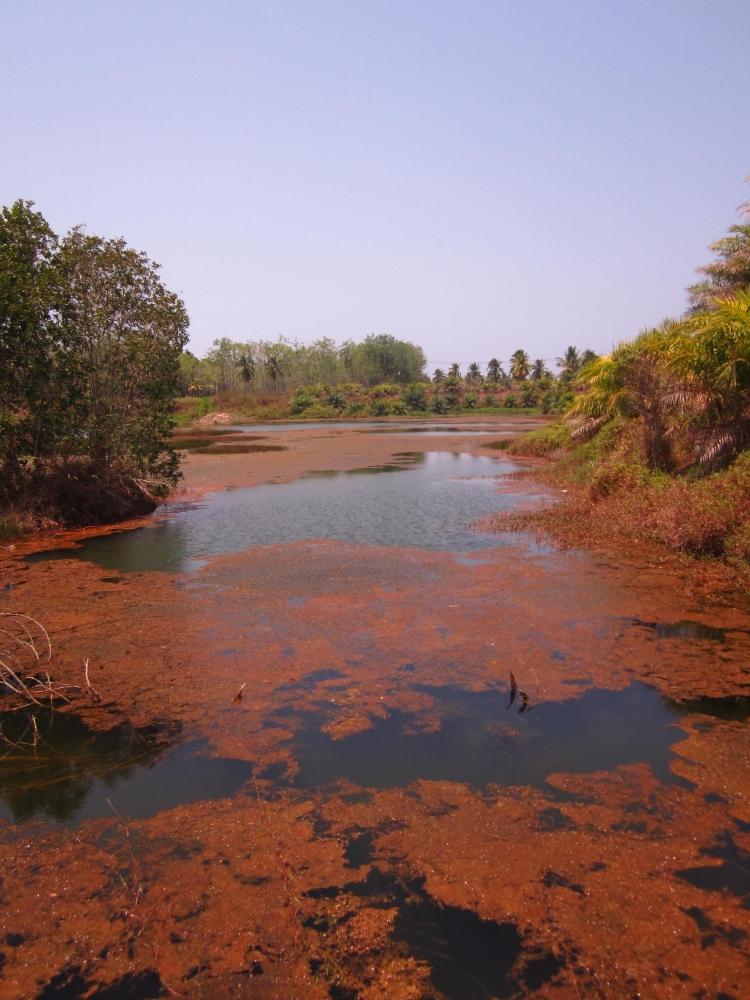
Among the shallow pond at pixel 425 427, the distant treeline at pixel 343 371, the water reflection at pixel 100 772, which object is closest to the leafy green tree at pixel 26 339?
the water reflection at pixel 100 772

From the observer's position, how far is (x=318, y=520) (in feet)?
66.0

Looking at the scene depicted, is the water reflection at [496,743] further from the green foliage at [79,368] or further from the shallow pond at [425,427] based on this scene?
the shallow pond at [425,427]

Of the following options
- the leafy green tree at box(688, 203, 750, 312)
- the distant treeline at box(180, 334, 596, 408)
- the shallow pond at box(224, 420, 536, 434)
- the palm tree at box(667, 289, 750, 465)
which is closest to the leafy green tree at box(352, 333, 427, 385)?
the distant treeline at box(180, 334, 596, 408)

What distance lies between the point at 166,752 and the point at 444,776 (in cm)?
300

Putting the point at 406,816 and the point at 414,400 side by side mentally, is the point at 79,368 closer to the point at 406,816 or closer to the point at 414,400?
the point at 406,816

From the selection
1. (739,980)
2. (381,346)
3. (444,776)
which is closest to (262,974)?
(444,776)

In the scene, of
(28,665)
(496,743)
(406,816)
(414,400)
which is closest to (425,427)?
(414,400)

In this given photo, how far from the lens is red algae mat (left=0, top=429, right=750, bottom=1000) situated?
13.6 ft

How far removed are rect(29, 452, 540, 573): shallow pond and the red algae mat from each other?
526cm

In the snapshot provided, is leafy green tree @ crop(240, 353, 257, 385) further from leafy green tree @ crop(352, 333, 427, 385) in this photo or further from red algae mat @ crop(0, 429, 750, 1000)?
red algae mat @ crop(0, 429, 750, 1000)

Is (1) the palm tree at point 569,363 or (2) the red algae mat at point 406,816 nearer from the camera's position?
(2) the red algae mat at point 406,816

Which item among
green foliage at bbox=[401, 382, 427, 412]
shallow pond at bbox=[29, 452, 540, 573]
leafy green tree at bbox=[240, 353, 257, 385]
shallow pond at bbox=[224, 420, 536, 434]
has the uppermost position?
leafy green tree at bbox=[240, 353, 257, 385]

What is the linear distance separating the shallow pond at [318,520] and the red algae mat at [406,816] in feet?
17.2

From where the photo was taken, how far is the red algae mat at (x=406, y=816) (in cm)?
414
